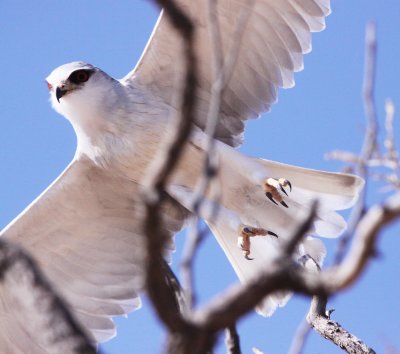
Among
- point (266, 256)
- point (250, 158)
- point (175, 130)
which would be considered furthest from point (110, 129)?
point (175, 130)

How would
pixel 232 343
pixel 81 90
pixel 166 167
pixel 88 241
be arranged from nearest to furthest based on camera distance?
pixel 166 167
pixel 232 343
pixel 81 90
pixel 88 241

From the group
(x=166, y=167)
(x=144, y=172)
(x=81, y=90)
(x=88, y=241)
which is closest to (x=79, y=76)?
(x=81, y=90)

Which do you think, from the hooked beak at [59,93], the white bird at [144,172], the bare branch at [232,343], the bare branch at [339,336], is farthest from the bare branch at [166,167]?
the hooked beak at [59,93]

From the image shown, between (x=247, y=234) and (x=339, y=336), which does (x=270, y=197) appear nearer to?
(x=247, y=234)

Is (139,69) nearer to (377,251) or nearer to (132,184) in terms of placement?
(132,184)

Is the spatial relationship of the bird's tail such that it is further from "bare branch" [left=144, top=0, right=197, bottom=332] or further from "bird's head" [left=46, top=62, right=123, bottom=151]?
"bare branch" [left=144, top=0, right=197, bottom=332]

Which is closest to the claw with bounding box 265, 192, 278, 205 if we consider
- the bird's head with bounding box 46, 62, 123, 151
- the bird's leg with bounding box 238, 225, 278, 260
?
the bird's leg with bounding box 238, 225, 278, 260

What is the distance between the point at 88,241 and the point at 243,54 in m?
1.88

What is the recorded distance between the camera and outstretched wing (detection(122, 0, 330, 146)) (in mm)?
5844

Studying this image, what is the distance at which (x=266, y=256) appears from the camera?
6.05 metres

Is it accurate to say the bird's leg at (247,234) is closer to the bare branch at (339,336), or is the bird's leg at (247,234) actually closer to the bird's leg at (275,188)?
the bird's leg at (275,188)

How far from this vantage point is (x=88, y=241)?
21.8 feet

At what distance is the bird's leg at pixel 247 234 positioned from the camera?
5.81 m

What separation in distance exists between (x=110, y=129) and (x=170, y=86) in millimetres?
643
